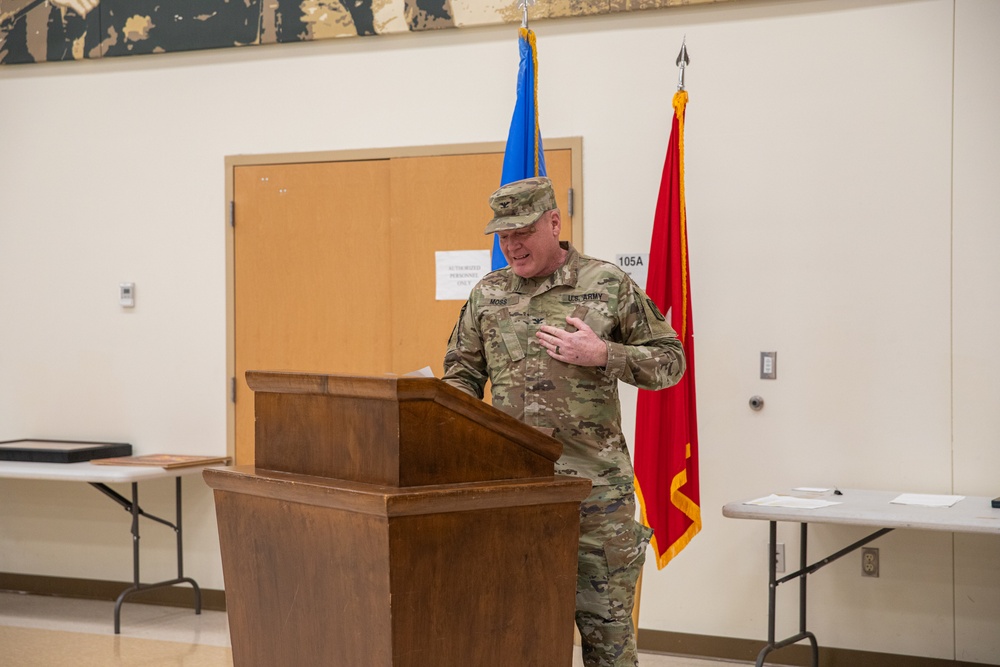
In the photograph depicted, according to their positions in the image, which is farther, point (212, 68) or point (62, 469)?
point (212, 68)

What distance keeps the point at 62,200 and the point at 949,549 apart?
13.9ft

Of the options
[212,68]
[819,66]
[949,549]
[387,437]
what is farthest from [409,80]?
[387,437]

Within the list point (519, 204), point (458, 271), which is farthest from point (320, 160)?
point (519, 204)

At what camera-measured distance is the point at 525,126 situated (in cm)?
360

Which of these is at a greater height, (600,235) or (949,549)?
(600,235)

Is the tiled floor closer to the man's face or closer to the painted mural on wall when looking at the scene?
the man's face

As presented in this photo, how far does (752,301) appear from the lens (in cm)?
406

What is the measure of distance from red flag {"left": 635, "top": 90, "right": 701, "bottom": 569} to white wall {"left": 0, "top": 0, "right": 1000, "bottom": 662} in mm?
462

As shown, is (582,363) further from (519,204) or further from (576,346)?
(519,204)

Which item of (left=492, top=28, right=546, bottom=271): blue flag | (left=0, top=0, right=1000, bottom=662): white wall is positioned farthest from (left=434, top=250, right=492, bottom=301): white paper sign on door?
(left=492, top=28, right=546, bottom=271): blue flag

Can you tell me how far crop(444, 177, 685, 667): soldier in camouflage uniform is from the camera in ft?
7.59

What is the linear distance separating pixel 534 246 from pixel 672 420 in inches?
55.6

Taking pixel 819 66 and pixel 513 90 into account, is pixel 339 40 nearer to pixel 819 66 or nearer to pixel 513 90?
pixel 513 90

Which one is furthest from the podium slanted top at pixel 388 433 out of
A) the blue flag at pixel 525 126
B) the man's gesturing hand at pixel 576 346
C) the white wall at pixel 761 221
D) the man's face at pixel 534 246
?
the white wall at pixel 761 221
